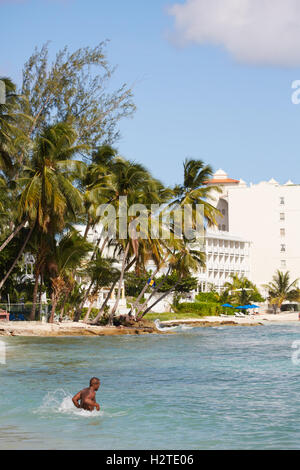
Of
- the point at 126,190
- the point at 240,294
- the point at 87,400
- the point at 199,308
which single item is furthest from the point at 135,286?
the point at 87,400

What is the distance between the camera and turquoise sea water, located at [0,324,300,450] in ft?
35.8

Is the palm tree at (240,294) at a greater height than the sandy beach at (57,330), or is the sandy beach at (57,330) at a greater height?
the palm tree at (240,294)

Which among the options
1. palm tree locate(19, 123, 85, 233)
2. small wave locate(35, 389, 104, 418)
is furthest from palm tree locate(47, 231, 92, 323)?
small wave locate(35, 389, 104, 418)

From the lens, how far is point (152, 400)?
48.2ft

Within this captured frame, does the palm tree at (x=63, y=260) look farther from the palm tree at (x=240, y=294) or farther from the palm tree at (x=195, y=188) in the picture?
the palm tree at (x=240, y=294)

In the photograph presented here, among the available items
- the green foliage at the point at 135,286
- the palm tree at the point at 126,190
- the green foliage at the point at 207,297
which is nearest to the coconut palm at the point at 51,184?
the palm tree at the point at 126,190

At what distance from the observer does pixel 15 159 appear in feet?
137

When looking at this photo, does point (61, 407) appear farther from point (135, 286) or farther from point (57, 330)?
point (135, 286)

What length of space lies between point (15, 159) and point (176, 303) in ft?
99.9

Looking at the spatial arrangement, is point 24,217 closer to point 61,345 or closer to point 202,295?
point 61,345

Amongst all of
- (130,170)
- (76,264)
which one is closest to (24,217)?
(76,264)

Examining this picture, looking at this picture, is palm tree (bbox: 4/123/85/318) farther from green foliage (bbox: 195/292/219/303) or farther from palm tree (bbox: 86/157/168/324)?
green foliage (bbox: 195/292/219/303)

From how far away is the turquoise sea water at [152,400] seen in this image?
35.8 feet

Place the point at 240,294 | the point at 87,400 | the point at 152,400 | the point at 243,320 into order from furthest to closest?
the point at 240,294 → the point at 243,320 → the point at 152,400 → the point at 87,400
